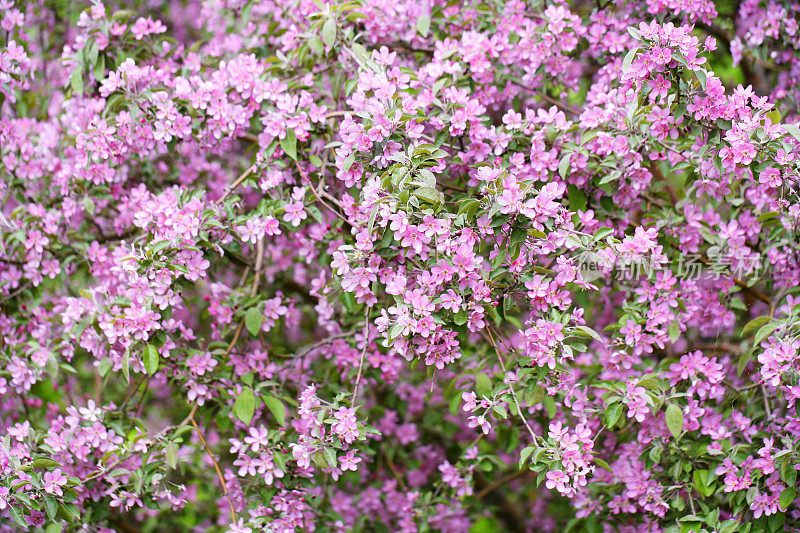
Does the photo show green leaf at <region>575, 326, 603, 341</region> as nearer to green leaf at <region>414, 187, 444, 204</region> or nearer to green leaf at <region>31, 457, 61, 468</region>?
green leaf at <region>414, 187, 444, 204</region>

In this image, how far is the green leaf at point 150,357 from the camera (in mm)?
1930

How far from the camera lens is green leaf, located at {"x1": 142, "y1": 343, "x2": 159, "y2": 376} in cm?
193

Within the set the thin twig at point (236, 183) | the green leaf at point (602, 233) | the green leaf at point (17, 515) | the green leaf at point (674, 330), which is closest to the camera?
the green leaf at point (602, 233)

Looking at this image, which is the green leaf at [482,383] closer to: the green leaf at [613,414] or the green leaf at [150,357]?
the green leaf at [613,414]

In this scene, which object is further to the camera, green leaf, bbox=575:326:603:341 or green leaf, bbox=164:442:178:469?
green leaf, bbox=164:442:178:469

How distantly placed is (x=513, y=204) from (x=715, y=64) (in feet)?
6.70

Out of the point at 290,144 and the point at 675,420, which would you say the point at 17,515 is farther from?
the point at 675,420

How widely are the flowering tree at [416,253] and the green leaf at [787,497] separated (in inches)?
1.5

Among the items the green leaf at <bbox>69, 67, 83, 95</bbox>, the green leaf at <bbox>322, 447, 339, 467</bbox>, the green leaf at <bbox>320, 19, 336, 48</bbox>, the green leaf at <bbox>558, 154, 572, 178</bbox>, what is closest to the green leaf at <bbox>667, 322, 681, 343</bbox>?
the green leaf at <bbox>558, 154, 572, 178</bbox>

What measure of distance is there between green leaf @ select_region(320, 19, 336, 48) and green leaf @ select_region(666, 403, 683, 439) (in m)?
1.44

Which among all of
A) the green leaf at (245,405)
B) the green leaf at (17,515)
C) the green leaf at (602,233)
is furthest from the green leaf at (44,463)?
the green leaf at (602,233)

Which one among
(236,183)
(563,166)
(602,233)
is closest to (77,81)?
(236,183)

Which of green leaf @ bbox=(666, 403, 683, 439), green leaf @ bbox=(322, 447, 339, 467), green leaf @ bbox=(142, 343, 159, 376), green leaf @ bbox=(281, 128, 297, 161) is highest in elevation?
green leaf @ bbox=(281, 128, 297, 161)

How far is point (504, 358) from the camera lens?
6.83 feet
